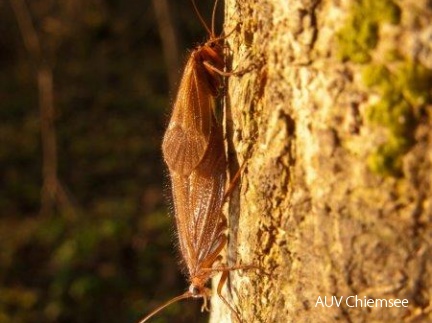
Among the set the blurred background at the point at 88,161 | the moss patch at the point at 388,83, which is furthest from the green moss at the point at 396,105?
the blurred background at the point at 88,161

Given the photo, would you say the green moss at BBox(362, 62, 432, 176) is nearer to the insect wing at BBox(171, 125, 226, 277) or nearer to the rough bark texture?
the rough bark texture

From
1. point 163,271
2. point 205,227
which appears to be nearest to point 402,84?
point 205,227

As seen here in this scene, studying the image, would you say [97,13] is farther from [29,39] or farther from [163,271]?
[163,271]

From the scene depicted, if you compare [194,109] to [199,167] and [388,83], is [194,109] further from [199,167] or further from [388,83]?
[388,83]

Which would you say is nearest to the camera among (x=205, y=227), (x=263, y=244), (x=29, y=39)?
(x=263, y=244)

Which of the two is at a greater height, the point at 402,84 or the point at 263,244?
the point at 402,84

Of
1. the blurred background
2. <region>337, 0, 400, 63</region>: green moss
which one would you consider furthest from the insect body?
<region>337, 0, 400, 63</region>: green moss

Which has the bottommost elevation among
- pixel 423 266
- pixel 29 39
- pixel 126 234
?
pixel 126 234
